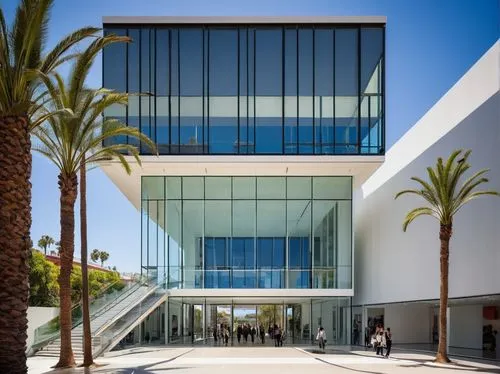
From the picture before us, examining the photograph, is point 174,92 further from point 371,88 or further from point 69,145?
point 69,145

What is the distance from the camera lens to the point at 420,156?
3462 centimetres

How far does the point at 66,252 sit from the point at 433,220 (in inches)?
713

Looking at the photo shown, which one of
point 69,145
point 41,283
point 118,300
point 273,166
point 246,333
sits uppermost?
point 273,166

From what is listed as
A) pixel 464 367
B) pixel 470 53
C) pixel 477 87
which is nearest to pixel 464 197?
pixel 477 87

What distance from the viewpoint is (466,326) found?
4328cm

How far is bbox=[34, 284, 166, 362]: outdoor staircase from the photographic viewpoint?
1150 inches

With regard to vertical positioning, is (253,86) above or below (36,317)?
above

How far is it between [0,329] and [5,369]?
1.02 metres

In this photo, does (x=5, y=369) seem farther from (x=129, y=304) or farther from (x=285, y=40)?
(x=285, y=40)

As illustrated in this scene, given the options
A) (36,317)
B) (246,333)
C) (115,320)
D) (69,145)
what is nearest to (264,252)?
(246,333)

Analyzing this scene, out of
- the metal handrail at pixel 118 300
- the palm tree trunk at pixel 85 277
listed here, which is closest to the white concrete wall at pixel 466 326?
the metal handrail at pixel 118 300

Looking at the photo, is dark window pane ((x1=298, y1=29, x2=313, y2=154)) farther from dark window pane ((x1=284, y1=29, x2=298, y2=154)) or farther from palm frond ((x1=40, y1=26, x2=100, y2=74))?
palm frond ((x1=40, y1=26, x2=100, y2=74))

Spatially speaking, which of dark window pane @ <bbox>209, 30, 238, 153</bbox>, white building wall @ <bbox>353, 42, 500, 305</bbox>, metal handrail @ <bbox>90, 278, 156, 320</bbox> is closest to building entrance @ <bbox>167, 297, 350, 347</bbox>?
white building wall @ <bbox>353, 42, 500, 305</bbox>

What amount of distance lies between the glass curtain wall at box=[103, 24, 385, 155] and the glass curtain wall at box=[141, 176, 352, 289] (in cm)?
463
